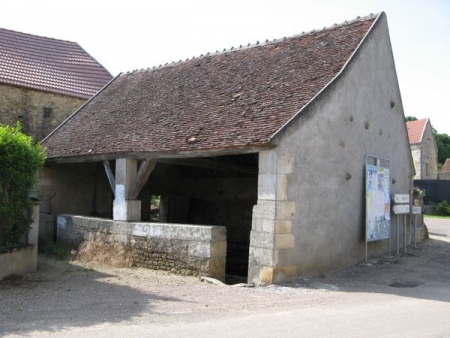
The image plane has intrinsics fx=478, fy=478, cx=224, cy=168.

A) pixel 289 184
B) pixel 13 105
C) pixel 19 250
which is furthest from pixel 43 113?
pixel 289 184

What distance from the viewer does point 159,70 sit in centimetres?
1483

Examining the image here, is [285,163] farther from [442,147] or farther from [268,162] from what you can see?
[442,147]

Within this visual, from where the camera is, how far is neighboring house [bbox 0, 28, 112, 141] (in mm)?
16812

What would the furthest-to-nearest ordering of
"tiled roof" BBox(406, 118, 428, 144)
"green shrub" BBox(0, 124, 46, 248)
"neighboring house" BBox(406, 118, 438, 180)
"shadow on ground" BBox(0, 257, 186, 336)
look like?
"tiled roof" BBox(406, 118, 428, 144)
"neighboring house" BBox(406, 118, 438, 180)
"green shrub" BBox(0, 124, 46, 248)
"shadow on ground" BBox(0, 257, 186, 336)

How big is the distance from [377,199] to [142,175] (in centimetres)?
520

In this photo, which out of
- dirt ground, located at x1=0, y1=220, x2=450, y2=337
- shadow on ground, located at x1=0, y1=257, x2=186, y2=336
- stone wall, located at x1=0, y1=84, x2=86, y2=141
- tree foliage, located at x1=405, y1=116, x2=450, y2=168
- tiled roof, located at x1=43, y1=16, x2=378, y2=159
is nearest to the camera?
shadow on ground, located at x1=0, y1=257, x2=186, y2=336

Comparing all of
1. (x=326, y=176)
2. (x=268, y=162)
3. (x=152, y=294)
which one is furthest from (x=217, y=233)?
(x=326, y=176)

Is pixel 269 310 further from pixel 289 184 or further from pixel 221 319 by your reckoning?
pixel 289 184

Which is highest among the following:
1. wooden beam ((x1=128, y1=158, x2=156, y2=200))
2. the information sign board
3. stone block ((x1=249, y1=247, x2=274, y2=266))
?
wooden beam ((x1=128, y1=158, x2=156, y2=200))

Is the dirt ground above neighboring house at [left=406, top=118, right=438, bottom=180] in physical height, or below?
below

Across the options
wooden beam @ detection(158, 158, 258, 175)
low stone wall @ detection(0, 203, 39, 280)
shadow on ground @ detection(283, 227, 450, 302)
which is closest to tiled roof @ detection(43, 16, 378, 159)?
wooden beam @ detection(158, 158, 258, 175)

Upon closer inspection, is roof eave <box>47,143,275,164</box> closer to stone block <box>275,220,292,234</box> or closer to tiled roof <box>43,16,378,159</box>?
tiled roof <box>43,16,378,159</box>

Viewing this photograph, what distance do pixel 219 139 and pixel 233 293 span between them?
2.87 metres

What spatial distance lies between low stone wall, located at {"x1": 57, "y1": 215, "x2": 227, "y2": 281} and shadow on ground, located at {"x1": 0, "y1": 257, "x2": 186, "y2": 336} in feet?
3.95
